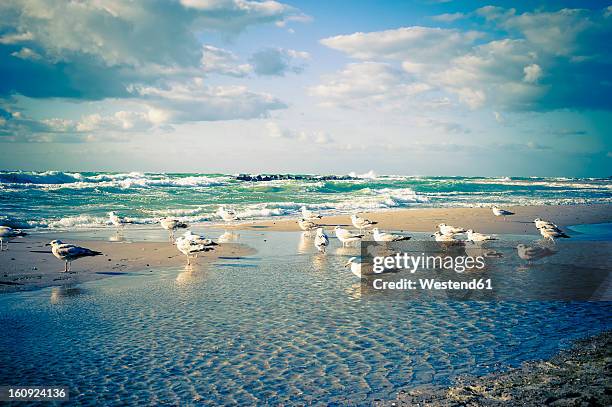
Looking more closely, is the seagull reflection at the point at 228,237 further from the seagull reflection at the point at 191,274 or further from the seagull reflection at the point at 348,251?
the seagull reflection at the point at 191,274

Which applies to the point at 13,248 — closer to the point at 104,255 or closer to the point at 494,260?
the point at 104,255

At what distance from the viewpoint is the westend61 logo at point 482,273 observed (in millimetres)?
9406

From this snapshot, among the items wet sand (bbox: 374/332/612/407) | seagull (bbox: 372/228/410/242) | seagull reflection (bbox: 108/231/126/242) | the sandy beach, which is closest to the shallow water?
wet sand (bbox: 374/332/612/407)

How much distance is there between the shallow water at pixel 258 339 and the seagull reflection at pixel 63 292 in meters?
0.04

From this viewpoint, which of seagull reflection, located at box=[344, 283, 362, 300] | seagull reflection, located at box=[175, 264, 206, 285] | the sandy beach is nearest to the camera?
seagull reflection, located at box=[344, 283, 362, 300]

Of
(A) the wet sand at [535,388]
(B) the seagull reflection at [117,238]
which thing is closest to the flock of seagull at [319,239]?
(B) the seagull reflection at [117,238]

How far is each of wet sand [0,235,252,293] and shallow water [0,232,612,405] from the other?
1263 mm

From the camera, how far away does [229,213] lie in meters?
23.0

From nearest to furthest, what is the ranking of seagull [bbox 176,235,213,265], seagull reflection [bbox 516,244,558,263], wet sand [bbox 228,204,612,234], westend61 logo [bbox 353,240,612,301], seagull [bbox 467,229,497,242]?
westend61 logo [bbox 353,240,612,301] < seagull [bbox 176,235,213,265] < seagull reflection [bbox 516,244,558,263] < seagull [bbox 467,229,497,242] < wet sand [bbox 228,204,612,234]

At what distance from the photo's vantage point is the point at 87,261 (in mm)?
13109

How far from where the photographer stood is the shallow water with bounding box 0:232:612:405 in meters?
5.21

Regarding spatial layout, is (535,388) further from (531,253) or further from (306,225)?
(306,225)

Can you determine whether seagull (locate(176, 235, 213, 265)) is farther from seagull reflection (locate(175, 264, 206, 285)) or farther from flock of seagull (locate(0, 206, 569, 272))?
seagull reflection (locate(175, 264, 206, 285))

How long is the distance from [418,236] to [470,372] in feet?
45.6
